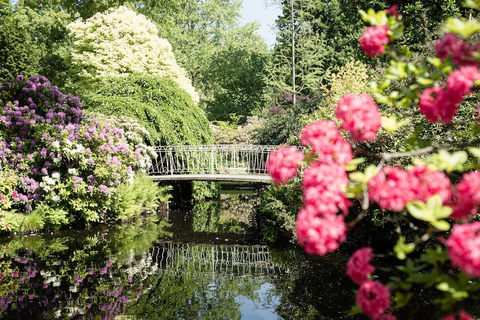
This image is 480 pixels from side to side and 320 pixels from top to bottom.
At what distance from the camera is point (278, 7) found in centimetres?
1603

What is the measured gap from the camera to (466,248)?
5.23ft

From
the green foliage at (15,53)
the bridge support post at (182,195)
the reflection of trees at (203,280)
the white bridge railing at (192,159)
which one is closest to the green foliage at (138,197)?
the white bridge railing at (192,159)

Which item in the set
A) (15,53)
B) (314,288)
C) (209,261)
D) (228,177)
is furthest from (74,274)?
(15,53)

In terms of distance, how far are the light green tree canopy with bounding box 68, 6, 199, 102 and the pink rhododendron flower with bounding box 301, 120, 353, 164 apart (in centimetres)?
1715

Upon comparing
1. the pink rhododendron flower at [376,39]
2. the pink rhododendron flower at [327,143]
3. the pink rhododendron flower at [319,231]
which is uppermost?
the pink rhododendron flower at [376,39]

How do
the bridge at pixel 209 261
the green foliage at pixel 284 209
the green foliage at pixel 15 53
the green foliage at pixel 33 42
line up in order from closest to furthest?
the bridge at pixel 209 261, the green foliage at pixel 284 209, the green foliage at pixel 15 53, the green foliage at pixel 33 42

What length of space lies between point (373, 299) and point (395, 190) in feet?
1.67

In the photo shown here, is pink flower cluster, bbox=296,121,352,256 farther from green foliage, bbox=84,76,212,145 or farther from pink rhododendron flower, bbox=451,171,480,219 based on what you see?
green foliage, bbox=84,76,212,145

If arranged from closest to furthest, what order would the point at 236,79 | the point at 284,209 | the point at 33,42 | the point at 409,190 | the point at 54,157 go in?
the point at 409,190
the point at 284,209
the point at 54,157
the point at 33,42
the point at 236,79

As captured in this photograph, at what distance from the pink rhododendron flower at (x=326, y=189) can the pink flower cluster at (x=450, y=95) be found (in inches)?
21.0

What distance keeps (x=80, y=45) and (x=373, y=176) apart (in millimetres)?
19603

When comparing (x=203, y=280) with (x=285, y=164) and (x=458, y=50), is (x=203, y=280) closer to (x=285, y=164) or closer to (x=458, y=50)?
(x=285, y=164)

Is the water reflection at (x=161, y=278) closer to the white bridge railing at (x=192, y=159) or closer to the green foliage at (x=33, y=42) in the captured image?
the white bridge railing at (x=192, y=159)

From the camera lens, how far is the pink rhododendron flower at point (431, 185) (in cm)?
188
